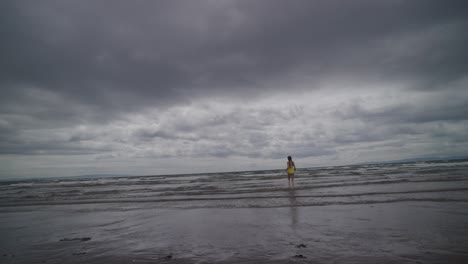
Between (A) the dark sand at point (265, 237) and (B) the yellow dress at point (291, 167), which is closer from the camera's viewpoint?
(A) the dark sand at point (265, 237)

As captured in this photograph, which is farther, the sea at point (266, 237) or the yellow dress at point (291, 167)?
the yellow dress at point (291, 167)

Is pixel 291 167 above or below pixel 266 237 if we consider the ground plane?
above

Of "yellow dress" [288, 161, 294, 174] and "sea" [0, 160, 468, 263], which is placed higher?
"yellow dress" [288, 161, 294, 174]

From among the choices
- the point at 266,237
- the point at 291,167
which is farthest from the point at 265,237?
the point at 291,167

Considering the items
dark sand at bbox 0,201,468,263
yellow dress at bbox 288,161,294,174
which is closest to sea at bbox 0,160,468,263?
dark sand at bbox 0,201,468,263

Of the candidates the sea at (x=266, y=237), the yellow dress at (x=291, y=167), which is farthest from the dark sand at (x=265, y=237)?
the yellow dress at (x=291, y=167)

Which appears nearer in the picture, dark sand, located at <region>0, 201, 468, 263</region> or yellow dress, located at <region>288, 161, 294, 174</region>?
dark sand, located at <region>0, 201, 468, 263</region>

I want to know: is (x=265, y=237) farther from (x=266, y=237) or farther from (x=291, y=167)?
(x=291, y=167)

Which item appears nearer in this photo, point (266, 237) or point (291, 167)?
point (266, 237)

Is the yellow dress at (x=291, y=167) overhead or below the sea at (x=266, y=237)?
overhead

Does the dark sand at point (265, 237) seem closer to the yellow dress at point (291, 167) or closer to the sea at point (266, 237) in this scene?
the sea at point (266, 237)

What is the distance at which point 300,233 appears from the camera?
748cm

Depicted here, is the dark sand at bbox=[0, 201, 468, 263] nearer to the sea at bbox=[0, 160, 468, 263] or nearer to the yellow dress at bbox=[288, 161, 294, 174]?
the sea at bbox=[0, 160, 468, 263]

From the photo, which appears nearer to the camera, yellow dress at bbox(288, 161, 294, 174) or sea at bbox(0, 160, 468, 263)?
sea at bbox(0, 160, 468, 263)
